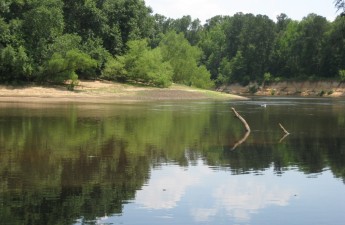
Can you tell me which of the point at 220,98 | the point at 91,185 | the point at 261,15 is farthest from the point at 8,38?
the point at 261,15

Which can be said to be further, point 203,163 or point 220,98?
point 220,98

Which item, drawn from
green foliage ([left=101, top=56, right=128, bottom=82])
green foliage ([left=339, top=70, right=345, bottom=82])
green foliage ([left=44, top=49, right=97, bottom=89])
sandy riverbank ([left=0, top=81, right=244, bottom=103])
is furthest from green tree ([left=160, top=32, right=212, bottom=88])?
green foliage ([left=44, top=49, right=97, bottom=89])

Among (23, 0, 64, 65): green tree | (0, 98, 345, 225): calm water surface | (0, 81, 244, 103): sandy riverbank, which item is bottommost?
(0, 98, 345, 225): calm water surface

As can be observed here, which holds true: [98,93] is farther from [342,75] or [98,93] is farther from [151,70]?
[342,75]

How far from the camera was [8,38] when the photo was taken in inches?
2466

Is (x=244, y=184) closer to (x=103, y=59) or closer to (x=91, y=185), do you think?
(x=91, y=185)

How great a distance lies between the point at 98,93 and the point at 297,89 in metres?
75.6

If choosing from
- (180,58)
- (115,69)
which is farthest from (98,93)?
(180,58)

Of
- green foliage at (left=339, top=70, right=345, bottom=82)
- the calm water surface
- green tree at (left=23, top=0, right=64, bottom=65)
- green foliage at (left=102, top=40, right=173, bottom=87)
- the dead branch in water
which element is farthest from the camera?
green foliage at (left=339, top=70, right=345, bottom=82)

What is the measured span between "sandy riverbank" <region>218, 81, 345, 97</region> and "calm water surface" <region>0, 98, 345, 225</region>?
98.8 m

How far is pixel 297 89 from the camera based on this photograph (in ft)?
441

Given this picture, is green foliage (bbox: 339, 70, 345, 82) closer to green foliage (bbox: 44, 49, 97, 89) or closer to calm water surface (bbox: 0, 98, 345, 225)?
green foliage (bbox: 44, 49, 97, 89)

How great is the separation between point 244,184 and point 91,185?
443cm

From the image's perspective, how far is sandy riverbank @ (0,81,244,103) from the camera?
62.0 m
